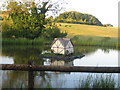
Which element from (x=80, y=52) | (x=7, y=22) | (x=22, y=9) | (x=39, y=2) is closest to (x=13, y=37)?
(x=7, y=22)

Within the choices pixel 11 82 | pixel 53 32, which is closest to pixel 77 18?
pixel 53 32

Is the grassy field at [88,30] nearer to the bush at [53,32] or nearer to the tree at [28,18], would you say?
the bush at [53,32]

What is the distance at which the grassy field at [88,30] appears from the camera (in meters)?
3.20

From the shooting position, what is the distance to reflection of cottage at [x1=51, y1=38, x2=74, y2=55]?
285 cm

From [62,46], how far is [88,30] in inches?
25.0

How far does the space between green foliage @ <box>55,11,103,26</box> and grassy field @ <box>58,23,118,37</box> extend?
7cm

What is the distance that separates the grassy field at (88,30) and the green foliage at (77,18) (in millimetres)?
74

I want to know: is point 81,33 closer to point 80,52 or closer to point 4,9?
point 80,52

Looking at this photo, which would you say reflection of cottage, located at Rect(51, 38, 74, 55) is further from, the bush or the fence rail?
the fence rail

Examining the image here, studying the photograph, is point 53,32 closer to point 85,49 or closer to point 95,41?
point 85,49

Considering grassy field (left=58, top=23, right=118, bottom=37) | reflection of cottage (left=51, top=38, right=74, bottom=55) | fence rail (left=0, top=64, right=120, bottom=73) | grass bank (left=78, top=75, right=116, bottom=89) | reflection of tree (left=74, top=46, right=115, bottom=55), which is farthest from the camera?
grassy field (left=58, top=23, right=118, bottom=37)

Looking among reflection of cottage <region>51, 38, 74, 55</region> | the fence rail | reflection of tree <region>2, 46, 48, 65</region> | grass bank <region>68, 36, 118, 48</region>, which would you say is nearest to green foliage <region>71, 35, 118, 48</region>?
grass bank <region>68, 36, 118, 48</region>

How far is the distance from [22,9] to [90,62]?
5.32ft

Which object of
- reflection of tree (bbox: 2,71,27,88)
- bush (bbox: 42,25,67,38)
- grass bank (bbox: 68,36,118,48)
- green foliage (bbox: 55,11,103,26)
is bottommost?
reflection of tree (bbox: 2,71,27,88)
